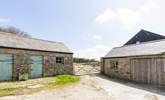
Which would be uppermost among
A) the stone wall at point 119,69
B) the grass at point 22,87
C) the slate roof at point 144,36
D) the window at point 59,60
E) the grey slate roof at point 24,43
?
the slate roof at point 144,36

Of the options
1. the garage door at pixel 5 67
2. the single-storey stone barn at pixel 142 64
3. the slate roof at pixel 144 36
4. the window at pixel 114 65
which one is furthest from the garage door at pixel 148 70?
the slate roof at pixel 144 36

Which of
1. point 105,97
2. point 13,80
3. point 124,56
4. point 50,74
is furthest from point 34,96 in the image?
point 124,56

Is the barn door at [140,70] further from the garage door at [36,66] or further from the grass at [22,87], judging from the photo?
the garage door at [36,66]

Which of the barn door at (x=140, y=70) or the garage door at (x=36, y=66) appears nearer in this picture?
the barn door at (x=140, y=70)

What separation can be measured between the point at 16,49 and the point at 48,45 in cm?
508

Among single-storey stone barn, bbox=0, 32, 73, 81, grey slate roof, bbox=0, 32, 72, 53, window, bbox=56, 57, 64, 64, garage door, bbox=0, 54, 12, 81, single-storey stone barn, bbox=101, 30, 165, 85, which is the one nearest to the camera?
single-storey stone barn, bbox=101, 30, 165, 85

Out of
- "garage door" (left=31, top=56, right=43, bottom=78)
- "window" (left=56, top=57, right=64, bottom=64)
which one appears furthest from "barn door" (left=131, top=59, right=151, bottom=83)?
"garage door" (left=31, top=56, right=43, bottom=78)

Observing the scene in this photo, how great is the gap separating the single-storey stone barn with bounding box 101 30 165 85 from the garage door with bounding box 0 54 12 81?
1150 centimetres

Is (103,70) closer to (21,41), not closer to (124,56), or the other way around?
(124,56)

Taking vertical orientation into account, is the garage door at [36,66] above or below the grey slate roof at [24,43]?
below

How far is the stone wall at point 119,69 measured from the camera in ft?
55.2

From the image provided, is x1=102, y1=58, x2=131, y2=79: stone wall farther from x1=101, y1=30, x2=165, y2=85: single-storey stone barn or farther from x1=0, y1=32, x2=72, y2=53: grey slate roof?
x1=0, y1=32, x2=72, y2=53: grey slate roof

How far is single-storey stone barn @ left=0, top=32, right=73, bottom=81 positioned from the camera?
1437 cm

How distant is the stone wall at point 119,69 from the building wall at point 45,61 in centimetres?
466
